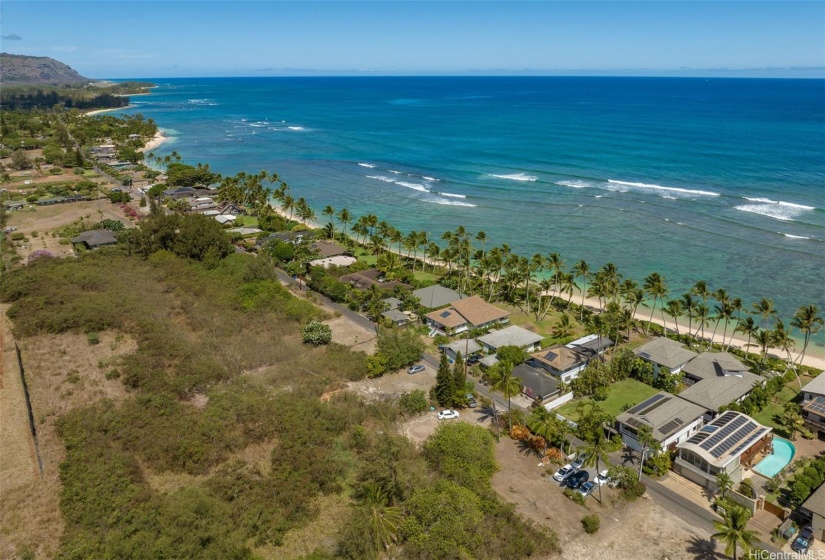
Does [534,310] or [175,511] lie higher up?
[175,511]

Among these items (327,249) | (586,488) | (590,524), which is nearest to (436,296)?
(327,249)

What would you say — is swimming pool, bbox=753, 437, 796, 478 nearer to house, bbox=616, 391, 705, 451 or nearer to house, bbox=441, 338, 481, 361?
house, bbox=616, 391, 705, 451

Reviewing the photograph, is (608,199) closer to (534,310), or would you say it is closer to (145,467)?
(534,310)

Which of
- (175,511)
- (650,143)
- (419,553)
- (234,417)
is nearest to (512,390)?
(419,553)

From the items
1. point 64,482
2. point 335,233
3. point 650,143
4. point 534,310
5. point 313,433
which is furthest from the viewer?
point 650,143

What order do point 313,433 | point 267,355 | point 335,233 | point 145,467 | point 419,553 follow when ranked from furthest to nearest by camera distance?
1. point 335,233
2. point 267,355
3. point 313,433
4. point 145,467
5. point 419,553

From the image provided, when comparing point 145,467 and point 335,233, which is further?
point 335,233

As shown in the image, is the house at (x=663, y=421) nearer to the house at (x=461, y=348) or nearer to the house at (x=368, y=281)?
the house at (x=461, y=348)
